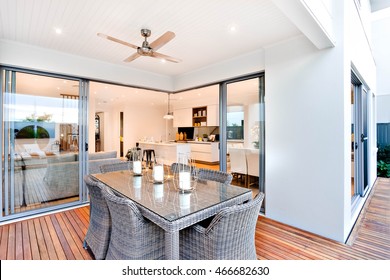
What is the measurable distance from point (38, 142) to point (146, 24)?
8.38 feet

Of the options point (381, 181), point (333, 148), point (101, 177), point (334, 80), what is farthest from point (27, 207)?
point (381, 181)

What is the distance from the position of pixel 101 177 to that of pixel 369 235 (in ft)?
11.1

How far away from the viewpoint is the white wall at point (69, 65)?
293cm

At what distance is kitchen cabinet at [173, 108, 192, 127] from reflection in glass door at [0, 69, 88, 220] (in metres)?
5.46

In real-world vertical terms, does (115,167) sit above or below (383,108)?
below

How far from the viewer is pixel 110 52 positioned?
11.0 feet

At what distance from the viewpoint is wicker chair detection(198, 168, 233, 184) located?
7.62ft

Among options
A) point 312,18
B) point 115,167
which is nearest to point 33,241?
point 115,167

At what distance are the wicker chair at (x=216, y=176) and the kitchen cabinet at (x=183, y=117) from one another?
626 centimetres

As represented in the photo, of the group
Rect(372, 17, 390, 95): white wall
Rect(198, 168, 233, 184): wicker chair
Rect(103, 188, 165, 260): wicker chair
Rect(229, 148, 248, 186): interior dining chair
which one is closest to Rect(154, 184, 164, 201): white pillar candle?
Rect(103, 188, 165, 260): wicker chair

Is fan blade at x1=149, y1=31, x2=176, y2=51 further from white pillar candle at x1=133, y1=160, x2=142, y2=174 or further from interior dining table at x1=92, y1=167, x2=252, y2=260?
interior dining table at x1=92, y1=167, x2=252, y2=260

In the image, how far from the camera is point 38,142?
10.9 ft

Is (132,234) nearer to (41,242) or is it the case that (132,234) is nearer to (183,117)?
(41,242)
